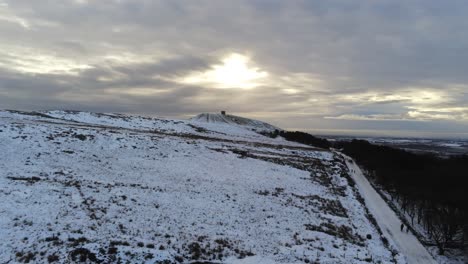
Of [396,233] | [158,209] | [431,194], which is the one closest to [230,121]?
[431,194]

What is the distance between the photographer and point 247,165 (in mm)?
37750

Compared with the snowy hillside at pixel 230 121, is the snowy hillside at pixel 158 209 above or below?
below

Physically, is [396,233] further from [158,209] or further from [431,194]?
[158,209]

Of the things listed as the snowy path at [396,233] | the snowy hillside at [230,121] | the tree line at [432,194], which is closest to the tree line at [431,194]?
the tree line at [432,194]

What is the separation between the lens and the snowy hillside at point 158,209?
13789mm

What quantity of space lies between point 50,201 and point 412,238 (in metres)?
27.6

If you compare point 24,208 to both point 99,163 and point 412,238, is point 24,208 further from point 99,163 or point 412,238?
point 412,238

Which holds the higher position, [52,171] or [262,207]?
[52,171]

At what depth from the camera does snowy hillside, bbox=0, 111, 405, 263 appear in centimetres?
1379

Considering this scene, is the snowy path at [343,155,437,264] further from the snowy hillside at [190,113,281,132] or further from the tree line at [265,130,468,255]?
the snowy hillside at [190,113,281,132]

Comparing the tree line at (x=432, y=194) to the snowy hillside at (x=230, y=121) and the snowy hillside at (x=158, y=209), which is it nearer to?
the snowy hillside at (x=158, y=209)

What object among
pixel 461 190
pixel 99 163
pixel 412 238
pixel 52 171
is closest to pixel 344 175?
pixel 461 190

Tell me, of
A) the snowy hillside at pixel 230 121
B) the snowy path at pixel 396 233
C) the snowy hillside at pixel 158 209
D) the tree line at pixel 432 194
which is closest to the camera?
the snowy hillside at pixel 158 209

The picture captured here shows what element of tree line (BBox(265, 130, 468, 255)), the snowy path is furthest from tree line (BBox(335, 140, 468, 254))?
the snowy path
